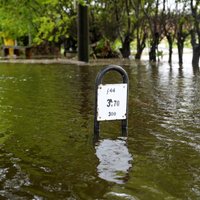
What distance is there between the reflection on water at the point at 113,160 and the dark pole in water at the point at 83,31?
58.5 feet

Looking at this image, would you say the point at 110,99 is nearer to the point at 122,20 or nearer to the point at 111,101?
the point at 111,101

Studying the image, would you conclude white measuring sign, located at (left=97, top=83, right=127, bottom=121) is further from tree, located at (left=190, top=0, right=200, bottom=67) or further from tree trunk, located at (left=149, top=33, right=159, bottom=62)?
tree trunk, located at (left=149, top=33, right=159, bottom=62)

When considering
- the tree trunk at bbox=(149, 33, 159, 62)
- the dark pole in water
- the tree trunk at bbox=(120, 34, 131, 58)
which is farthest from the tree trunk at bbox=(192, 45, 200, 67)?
the tree trunk at bbox=(120, 34, 131, 58)

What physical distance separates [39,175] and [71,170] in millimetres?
367

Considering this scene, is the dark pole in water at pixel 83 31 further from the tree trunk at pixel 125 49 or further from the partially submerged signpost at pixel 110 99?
the partially submerged signpost at pixel 110 99

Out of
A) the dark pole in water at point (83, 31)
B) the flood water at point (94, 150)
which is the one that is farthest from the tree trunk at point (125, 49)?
the flood water at point (94, 150)

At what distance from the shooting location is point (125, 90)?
21.0 feet

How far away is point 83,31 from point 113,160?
1903 centimetres

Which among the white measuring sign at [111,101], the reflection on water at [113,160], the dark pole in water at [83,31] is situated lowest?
the reflection on water at [113,160]

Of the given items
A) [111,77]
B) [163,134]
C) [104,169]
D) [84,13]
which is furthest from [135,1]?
[104,169]

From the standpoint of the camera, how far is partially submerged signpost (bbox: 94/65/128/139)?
6246 mm

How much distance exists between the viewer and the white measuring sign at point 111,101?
627 cm

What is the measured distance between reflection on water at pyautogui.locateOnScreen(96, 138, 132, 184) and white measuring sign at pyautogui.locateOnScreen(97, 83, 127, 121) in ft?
1.20

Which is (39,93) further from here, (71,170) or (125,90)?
(71,170)
